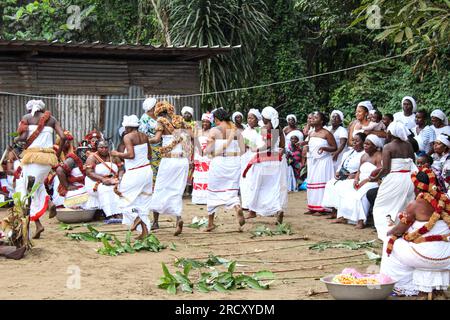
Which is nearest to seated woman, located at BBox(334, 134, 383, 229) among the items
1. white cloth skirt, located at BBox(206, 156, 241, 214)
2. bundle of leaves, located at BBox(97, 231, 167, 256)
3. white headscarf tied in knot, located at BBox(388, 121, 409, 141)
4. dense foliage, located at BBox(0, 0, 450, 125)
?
white cloth skirt, located at BBox(206, 156, 241, 214)

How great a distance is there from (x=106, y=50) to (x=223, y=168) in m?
6.13

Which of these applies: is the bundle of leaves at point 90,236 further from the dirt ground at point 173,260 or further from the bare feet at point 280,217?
the bare feet at point 280,217

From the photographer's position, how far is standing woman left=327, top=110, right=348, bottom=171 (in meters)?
14.2

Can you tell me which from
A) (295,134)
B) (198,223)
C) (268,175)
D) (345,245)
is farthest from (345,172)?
(295,134)

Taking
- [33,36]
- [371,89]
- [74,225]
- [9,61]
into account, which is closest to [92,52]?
[9,61]

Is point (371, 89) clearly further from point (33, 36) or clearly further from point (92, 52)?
point (33, 36)

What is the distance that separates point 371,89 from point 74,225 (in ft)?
32.5

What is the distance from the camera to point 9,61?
16.9m

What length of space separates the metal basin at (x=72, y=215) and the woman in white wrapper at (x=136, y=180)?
7.39 ft

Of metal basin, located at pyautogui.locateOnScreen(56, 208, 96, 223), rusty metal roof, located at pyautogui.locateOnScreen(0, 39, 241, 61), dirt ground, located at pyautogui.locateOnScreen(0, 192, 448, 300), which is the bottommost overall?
dirt ground, located at pyautogui.locateOnScreen(0, 192, 448, 300)

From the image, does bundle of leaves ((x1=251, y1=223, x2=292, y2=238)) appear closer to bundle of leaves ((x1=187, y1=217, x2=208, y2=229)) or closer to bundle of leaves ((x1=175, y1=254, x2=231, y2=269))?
bundle of leaves ((x1=187, y1=217, x2=208, y2=229))

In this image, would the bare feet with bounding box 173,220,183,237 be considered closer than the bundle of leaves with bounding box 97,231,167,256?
No

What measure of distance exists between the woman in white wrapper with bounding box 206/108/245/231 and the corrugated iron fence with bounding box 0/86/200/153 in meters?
6.24
